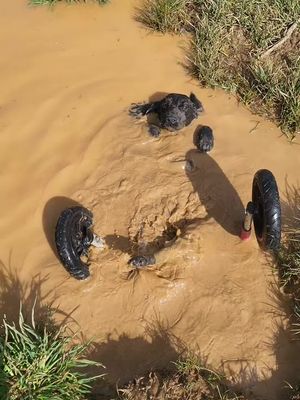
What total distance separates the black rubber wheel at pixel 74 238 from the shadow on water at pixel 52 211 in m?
0.29

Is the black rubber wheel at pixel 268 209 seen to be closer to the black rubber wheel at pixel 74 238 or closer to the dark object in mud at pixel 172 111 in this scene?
the dark object in mud at pixel 172 111

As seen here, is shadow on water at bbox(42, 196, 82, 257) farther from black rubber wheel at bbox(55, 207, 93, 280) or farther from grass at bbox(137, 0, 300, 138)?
grass at bbox(137, 0, 300, 138)

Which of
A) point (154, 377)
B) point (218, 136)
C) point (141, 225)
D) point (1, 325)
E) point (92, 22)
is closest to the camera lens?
point (154, 377)

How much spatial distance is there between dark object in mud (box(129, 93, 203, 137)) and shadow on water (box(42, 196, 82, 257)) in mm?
1225

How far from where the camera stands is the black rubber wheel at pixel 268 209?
371cm

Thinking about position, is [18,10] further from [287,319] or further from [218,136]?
[287,319]

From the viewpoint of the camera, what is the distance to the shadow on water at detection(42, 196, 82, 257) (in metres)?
4.47

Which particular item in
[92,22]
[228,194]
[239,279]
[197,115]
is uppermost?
[92,22]

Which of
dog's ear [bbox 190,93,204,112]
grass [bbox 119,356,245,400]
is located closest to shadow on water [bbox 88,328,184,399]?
grass [bbox 119,356,245,400]

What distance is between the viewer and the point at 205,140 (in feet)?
16.2

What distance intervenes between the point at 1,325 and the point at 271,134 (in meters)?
3.39

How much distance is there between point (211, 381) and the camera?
361 cm

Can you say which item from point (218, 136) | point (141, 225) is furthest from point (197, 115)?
point (141, 225)

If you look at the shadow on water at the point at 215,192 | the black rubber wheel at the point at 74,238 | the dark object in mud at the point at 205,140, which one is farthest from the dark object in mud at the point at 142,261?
the dark object in mud at the point at 205,140
